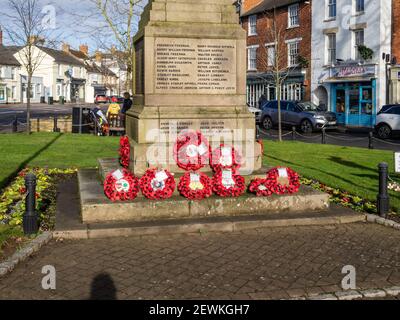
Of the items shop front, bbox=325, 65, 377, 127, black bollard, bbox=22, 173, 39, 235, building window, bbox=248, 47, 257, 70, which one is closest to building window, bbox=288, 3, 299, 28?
building window, bbox=248, 47, 257, 70

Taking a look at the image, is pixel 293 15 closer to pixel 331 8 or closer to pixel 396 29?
pixel 331 8

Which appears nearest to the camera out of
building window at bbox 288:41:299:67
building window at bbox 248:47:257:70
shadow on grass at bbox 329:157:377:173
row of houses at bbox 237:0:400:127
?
shadow on grass at bbox 329:157:377:173

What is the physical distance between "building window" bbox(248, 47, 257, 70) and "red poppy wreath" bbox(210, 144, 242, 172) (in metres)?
36.8

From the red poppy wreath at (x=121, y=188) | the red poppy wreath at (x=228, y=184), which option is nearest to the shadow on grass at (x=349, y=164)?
the red poppy wreath at (x=228, y=184)

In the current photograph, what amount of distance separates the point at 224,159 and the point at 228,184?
949 millimetres

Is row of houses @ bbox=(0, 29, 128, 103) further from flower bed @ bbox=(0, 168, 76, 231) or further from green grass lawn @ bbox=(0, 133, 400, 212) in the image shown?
flower bed @ bbox=(0, 168, 76, 231)

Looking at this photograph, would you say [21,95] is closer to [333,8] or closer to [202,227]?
[333,8]

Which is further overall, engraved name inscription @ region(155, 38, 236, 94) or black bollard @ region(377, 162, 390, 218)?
engraved name inscription @ region(155, 38, 236, 94)

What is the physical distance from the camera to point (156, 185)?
27.7 ft

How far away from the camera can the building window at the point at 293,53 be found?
135ft

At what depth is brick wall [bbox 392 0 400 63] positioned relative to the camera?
109 feet
